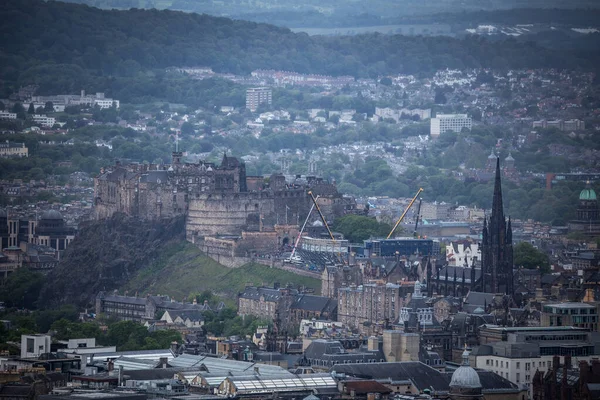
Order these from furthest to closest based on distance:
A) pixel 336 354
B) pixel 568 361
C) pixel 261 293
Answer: pixel 261 293 < pixel 336 354 < pixel 568 361

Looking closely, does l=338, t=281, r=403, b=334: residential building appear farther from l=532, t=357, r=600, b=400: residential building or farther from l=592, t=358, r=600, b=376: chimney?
l=592, t=358, r=600, b=376: chimney

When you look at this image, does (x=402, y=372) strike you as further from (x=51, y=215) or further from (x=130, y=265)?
(x=51, y=215)

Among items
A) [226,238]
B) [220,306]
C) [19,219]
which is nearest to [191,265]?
[226,238]

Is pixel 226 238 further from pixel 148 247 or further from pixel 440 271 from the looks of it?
pixel 440 271

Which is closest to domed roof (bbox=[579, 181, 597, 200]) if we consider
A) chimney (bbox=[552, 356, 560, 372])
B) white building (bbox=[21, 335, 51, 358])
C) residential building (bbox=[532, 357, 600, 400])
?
white building (bbox=[21, 335, 51, 358])

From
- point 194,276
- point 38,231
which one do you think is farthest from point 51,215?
point 194,276

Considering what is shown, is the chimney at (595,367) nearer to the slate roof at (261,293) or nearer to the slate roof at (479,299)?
the slate roof at (479,299)

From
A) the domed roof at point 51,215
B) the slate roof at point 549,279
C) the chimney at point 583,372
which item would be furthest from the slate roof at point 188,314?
the domed roof at point 51,215
